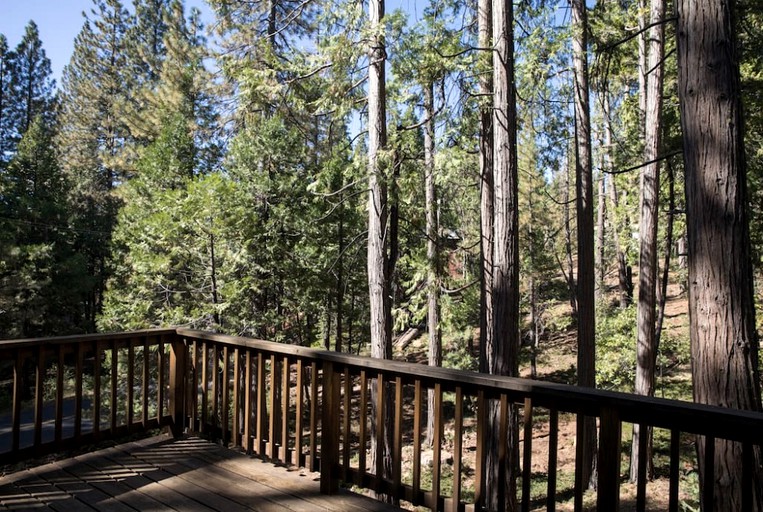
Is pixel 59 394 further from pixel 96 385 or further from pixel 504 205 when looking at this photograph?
pixel 504 205

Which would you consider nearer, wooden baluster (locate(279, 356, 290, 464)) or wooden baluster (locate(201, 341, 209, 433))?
wooden baluster (locate(279, 356, 290, 464))

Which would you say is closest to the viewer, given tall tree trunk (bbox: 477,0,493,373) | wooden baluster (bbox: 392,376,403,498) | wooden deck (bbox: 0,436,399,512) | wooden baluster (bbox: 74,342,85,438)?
wooden baluster (bbox: 392,376,403,498)

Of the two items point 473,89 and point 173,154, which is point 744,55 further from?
point 173,154

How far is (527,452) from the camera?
2070 millimetres

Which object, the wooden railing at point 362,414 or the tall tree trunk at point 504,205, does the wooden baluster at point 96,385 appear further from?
the tall tree trunk at point 504,205

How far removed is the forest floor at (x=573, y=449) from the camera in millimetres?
9086

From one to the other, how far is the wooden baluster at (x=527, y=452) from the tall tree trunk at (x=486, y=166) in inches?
186

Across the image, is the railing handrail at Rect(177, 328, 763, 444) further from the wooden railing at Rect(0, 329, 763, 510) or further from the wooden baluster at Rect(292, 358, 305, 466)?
the wooden baluster at Rect(292, 358, 305, 466)

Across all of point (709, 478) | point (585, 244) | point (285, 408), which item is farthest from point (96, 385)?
point (585, 244)

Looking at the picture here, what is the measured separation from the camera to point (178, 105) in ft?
57.0

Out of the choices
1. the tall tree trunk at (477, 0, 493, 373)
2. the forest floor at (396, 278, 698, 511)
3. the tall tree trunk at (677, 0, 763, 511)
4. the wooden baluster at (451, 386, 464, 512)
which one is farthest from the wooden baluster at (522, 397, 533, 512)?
the tall tree trunk at (477, 0, 493, 373)

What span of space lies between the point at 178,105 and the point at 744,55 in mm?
16421

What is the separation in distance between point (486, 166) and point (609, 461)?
709 cm

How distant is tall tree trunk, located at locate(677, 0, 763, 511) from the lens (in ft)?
8.43
